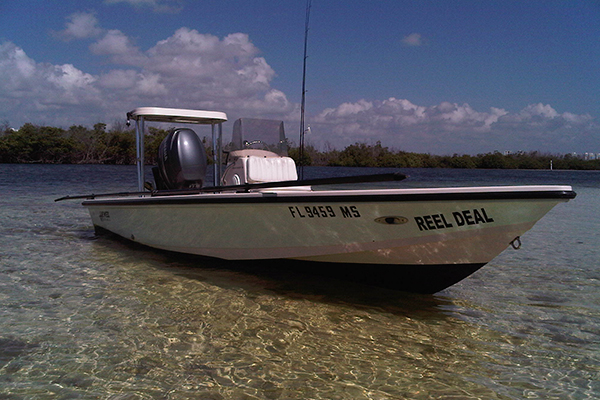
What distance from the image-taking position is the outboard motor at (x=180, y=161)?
269 inches

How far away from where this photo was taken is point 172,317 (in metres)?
4.24

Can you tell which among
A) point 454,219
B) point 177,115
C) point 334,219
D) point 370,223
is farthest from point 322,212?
point 177,115

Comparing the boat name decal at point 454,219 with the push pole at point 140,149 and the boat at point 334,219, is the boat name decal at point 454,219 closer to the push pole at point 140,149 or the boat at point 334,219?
the boat at point 334,219

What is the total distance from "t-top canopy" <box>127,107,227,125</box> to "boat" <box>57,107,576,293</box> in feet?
1.78

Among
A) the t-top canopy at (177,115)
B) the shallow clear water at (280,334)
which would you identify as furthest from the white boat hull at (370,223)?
the t-top canopy at (177,115)

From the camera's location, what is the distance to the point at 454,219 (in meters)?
3.93

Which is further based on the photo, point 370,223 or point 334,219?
point 334,219

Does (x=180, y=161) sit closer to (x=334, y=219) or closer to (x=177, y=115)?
(x=177, y=115)

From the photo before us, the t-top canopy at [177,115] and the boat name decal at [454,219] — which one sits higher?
the t-top canopy at [177,115]

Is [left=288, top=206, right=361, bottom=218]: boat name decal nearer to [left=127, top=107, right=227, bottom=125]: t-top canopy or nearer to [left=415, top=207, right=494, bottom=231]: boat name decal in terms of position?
[left=415, top=207, right=494, bottom=231]: boat name decal

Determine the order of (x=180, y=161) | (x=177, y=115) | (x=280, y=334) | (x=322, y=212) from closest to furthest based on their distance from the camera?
1. (x=280, y=334)
2. (x=322, y=212)
3. (x=180, y=161)
4. (x=177, y=115)

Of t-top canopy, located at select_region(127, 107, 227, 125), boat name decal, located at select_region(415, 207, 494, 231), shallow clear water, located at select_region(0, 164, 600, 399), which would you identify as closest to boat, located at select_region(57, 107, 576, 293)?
boat name decal, located at select_region(415, 207, 494, 231)

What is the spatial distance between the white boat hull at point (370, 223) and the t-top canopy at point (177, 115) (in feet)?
6.42

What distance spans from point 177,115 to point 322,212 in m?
3.86
